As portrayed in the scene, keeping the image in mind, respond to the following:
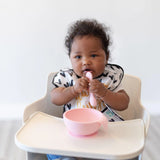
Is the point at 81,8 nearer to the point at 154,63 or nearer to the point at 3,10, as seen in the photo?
the point at 3,10

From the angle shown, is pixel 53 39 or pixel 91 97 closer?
pixel 91 97

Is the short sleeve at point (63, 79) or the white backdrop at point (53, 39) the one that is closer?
the short sleeve at point (63, 79)

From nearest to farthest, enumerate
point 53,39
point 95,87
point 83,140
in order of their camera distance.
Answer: point 83,140 < point 95,87 < point 53,39

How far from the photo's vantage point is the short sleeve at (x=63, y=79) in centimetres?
100

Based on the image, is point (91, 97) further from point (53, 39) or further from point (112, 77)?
point (53, 39)

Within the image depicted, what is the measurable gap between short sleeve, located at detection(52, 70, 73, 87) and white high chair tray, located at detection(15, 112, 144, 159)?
24 cm

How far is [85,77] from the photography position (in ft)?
2.93

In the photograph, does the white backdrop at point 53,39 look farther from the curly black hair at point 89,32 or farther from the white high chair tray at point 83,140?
the white high chair tray at point 83,140

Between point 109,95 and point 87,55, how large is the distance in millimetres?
174

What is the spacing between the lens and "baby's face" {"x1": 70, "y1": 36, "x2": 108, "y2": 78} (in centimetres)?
92

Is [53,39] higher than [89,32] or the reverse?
the reverse

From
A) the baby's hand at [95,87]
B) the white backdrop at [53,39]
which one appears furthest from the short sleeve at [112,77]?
the white backdrop at [53,39]

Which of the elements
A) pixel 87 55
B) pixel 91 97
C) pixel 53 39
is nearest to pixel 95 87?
pixel 91 97

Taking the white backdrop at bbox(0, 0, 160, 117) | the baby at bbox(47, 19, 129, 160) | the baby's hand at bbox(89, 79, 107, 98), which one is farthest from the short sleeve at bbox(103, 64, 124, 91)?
the white backdrop at bbox(0, 0, 160, 117)
